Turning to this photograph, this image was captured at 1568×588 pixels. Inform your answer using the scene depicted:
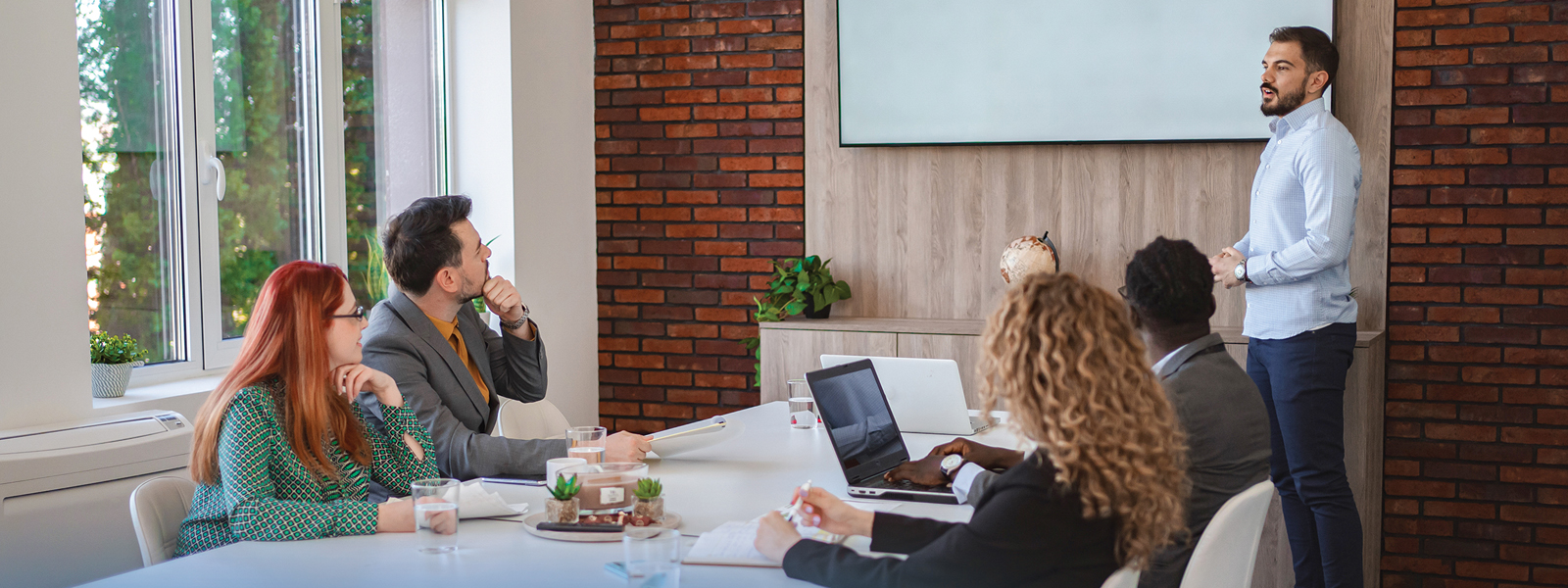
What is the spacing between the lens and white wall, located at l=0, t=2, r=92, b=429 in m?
2.60

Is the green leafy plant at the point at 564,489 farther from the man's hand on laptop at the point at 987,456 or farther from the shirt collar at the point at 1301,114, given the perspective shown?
the shirt collar at the point at 1301,114

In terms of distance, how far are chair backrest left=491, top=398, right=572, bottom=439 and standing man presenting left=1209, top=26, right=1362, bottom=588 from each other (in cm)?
188

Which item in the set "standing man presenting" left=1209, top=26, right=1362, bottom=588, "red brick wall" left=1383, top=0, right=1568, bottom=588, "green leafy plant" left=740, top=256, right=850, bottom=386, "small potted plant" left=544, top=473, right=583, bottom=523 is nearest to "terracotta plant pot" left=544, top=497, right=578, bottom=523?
"small potted plant" left=544, top=473, right=583, bottom=523

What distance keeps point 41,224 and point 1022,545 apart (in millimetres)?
2404

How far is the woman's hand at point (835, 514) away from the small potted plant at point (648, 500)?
0.88 feet

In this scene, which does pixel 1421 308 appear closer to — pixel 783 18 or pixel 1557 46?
pixel 1557 46

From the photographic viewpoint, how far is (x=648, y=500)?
→ 1.84 metres

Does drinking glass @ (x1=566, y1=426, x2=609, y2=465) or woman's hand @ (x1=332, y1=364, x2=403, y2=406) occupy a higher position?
woman's hand @ (x1=332, y1=364, x2=403, y2=406)

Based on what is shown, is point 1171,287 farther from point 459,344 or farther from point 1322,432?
point 459,344

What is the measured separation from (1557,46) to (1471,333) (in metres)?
0.91

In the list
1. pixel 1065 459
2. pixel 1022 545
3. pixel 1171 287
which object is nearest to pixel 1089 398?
pixel 1065 459

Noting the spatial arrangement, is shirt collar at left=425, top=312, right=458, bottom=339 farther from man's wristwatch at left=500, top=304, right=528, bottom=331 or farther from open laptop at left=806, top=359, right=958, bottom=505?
open laptop at left=806, top=359, right=958, bottom=505

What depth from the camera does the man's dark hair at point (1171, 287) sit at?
205 cm

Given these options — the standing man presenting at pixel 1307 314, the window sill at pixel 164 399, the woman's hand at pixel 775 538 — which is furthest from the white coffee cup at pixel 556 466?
the standing man presenting at pixel 1307 314
